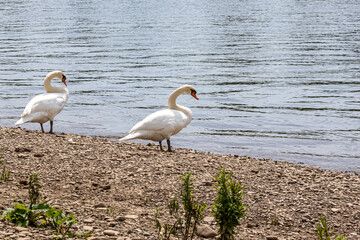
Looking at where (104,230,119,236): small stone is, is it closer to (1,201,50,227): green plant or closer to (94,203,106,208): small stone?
(1,201,50,227): green plant

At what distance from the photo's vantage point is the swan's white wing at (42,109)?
1431cm

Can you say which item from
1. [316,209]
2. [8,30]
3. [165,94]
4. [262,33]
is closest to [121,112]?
[165,94]

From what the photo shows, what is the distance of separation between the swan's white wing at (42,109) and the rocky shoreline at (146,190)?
199 cm

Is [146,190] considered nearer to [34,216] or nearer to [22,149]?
[34,216]

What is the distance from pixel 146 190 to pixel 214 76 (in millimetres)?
20467

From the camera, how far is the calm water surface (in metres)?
16.7

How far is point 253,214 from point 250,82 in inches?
766

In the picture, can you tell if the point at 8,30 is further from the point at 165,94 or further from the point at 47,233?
the point at 47,233

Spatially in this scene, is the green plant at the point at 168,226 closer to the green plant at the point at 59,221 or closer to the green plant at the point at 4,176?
the green plant at the point at 59,221

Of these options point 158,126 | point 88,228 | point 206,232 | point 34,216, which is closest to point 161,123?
point 158,126

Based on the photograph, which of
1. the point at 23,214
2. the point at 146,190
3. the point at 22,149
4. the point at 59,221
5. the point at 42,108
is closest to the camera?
the point at 59,221

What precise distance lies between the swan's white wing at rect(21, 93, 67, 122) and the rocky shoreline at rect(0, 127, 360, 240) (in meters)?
1.99

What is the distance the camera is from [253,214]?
787 cm

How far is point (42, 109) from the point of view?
14.4 meters
